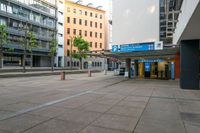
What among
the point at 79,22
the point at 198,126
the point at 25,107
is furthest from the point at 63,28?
the point at 198,126

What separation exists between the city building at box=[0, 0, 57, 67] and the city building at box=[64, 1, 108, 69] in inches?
251

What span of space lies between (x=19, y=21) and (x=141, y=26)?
29.2 meters

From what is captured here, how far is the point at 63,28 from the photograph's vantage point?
5091 centimetres

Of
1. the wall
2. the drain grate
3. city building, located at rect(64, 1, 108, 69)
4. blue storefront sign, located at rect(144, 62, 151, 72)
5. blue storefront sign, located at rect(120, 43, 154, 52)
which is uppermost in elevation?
city building, located at rect(64, 1, 108, 69)

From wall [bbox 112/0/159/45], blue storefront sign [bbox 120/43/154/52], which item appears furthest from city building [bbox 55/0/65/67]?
blue storefront sign [bbox 120/43/154/52]

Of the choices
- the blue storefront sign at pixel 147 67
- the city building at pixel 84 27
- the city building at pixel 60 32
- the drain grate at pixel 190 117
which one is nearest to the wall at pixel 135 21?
the blue storefront sign at pixel 147 67

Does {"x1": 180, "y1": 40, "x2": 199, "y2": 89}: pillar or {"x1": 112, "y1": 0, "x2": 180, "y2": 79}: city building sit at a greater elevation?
{"x1": 112, "y1": 0, "x2": 180, "y2": 79}: city building

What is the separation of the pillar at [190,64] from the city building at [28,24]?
26646 millimetres

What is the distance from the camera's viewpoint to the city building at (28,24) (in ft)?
116

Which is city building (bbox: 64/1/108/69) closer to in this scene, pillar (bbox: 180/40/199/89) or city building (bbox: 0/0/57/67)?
city building (bbox: 0/0/57/67)

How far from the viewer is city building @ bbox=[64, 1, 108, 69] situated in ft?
172

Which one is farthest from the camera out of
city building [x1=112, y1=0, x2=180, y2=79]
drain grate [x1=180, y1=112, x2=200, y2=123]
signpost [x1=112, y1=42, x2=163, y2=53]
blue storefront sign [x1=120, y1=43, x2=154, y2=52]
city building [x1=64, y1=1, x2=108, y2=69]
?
city building [x1=64, y1=1, x2=108, y2=69]

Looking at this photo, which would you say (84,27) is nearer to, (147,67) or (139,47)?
(147,67)

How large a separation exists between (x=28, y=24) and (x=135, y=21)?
28401mm
